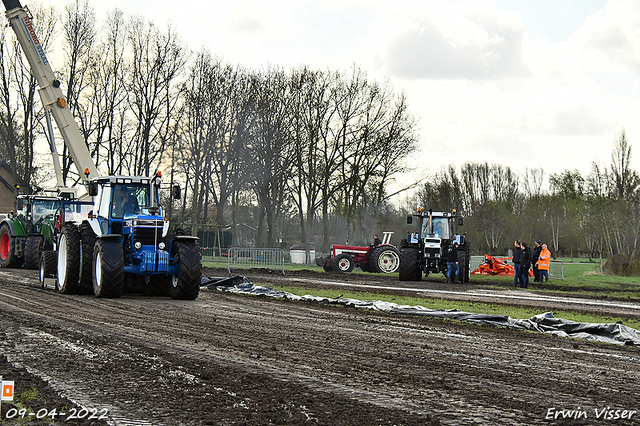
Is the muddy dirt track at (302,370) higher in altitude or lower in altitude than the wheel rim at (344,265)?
lower

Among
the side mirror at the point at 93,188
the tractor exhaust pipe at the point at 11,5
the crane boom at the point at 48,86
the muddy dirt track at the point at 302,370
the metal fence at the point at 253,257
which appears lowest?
the muddy dirt track at the point at 302,370

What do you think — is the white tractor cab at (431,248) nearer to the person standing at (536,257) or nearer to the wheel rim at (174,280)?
the person standing at (536,257)

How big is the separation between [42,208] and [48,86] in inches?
221

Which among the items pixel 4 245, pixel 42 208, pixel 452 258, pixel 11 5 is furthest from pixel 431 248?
pixel 11 5

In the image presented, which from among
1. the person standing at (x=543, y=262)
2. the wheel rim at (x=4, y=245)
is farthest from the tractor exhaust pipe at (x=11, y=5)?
the person standing at (x=543, y=262)

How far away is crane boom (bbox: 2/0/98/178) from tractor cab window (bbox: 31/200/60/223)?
168 inches

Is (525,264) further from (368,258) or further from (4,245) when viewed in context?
(4,245)

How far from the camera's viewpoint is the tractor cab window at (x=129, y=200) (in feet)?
51.9

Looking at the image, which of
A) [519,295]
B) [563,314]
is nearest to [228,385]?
[563,314]

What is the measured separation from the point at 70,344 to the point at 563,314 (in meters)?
11.0

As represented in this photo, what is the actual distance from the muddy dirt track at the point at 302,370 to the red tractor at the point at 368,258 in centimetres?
1988

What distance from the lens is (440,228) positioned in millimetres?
27547

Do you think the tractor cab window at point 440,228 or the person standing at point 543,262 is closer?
the person standing at point 543,262

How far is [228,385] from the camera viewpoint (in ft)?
21.1
